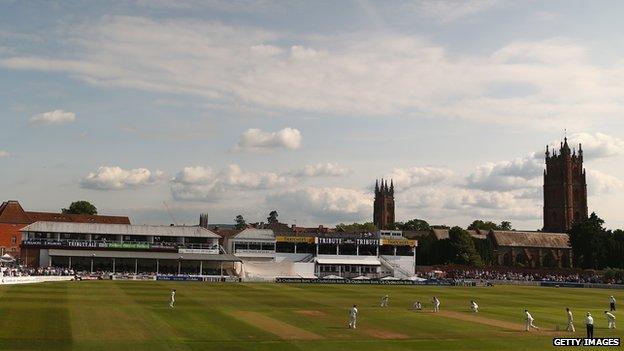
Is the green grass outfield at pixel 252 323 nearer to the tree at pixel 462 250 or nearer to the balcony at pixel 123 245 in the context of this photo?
the balcony at pixel 123 245

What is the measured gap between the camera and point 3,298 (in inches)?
1927

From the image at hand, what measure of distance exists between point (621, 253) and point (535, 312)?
8271cm

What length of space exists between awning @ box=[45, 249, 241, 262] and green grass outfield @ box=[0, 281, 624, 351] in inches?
1530

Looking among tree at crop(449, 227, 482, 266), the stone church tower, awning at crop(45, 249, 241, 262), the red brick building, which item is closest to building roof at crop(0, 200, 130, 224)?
the red brick building

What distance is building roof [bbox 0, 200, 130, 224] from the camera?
412ft

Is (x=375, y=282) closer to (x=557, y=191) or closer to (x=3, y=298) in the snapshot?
(x=3, y=298)

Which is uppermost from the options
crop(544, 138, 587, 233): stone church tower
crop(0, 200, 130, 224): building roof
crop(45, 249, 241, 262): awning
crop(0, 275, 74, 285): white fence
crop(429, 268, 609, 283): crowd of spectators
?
crop(544, 138, 587, 233): stone church tower

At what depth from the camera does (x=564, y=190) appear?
182 meters

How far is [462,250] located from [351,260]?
81.0 ft

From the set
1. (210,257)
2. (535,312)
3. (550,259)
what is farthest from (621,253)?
(535,312)

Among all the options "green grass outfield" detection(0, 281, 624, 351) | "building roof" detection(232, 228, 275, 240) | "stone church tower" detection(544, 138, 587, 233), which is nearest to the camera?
"green grass outfield" detection(0, 281, 624, 351)

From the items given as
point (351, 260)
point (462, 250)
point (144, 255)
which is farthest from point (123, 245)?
point (462, 250)

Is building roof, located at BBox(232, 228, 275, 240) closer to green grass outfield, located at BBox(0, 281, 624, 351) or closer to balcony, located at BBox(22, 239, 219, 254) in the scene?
balcony, located at BBox(22, 239, 219, 254)

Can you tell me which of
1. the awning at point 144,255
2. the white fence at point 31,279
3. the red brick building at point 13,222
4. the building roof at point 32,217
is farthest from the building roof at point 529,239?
the white fence at point 31,279
